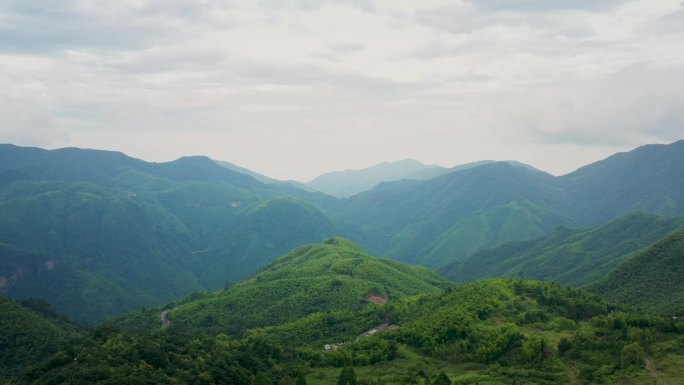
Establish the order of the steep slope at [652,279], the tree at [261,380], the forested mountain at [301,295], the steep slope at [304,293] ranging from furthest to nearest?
the steep slope at [304,293], the forested mountain at [301,295], the steep slope at [652,279], the tree at [261,380]

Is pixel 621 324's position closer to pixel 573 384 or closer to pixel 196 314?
pixel 573 384

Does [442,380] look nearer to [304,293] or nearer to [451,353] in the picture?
[451,353]

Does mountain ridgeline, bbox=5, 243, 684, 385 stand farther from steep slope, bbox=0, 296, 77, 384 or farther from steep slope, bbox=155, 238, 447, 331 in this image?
steep slope, bbox=155, 238, 447, 331

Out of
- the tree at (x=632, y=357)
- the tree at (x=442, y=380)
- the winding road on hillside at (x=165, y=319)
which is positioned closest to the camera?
the tree at (x=442, y=380)

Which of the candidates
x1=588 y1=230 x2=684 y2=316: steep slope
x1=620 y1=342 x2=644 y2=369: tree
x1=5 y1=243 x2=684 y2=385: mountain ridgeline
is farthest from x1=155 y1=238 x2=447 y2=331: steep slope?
x1=620 y1=342 x2=644 y2=369: tree

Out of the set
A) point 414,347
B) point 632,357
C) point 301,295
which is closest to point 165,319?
point 301,295

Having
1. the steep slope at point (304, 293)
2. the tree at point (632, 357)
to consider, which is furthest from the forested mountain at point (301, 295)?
the tree at point (632, 357)

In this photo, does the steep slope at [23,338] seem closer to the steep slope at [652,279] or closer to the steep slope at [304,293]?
the steep slope at [304,293]
